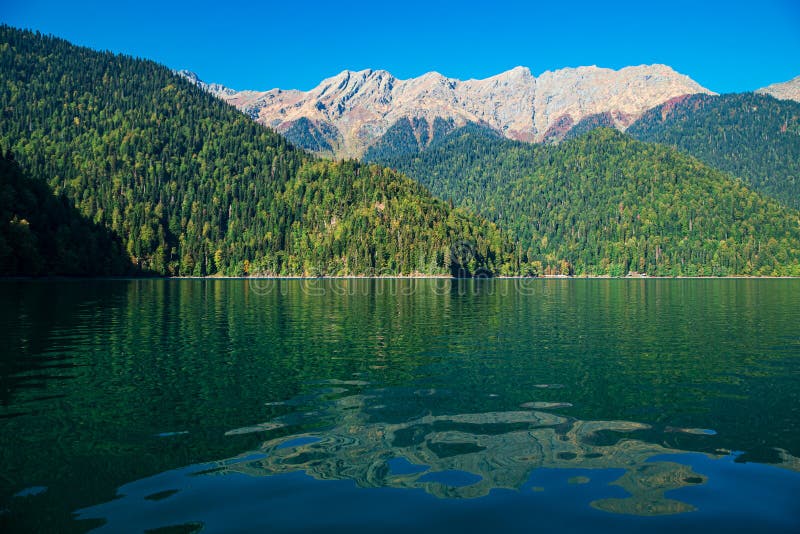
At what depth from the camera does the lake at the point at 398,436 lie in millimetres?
15047

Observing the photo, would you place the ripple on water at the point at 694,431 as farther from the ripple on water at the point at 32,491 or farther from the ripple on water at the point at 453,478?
the ripple on water at the point at 32,491

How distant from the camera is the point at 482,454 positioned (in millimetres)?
19531

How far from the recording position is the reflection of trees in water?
664 inches

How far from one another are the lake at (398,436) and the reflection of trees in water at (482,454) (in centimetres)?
9

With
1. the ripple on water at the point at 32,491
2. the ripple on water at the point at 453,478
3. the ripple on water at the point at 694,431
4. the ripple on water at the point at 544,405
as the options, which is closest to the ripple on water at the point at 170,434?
the ripple on water at the point at 32,491

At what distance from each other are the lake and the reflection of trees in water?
94 mm

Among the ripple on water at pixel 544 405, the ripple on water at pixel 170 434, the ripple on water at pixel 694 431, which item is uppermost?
the ripple on water at pixel 170 434

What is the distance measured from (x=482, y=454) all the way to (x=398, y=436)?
372 cm

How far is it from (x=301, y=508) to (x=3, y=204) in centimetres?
20545

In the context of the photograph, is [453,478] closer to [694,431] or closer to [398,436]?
[398,436]

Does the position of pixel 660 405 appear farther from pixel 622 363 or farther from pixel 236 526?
pixel 236 526

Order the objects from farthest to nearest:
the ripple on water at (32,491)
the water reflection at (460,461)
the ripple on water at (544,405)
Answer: the ripple on water at (544,405)
the water reflection at (460,461)
the ripple on water at (32,491)

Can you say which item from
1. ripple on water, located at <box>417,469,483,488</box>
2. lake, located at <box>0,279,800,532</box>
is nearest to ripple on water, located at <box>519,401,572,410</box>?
lake, located at <box>0,279,800,532</box>

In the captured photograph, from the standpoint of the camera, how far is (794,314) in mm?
75500
